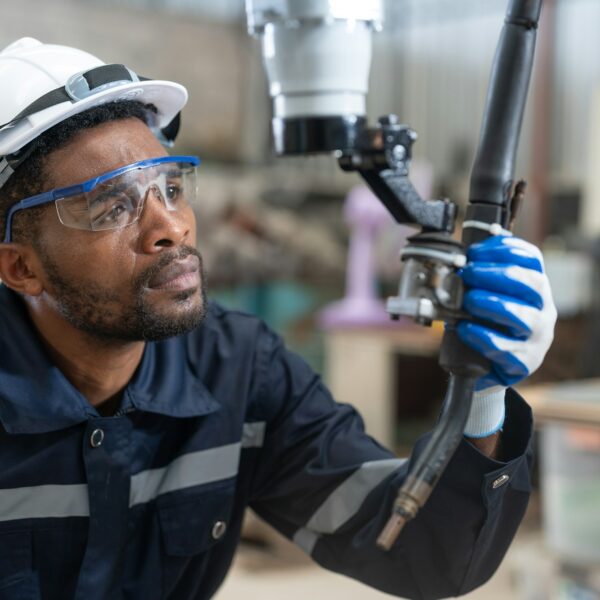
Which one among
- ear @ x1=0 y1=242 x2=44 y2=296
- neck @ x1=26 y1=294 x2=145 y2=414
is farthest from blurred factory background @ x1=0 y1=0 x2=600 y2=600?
ear @ x1=0 y1=242 x2=44 y2=296

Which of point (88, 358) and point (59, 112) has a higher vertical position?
point (59, 112)

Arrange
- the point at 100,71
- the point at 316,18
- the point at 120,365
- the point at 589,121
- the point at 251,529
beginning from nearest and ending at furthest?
the point at 316,18
the point at 100,71
the point at 120,365
the point at 251,529
the point at 589,121

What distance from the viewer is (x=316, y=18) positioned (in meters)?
1.04

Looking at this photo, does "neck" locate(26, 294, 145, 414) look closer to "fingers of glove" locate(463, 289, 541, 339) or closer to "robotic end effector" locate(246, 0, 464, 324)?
"robotic end effector" locate(246, 0, 464, 324)

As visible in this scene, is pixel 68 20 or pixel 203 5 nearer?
pixel 68 20

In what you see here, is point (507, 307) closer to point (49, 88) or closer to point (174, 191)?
point (174, 191)

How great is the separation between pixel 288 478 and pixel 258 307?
3.70 metres

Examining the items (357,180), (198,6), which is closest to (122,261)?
(198,6)

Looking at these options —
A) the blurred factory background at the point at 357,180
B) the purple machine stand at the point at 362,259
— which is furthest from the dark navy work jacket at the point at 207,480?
the purple machine stand at the point at 362,259

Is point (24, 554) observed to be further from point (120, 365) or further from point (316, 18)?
point (316, 18)

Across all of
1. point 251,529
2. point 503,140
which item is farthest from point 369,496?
point 251,529

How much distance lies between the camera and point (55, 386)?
4.31 ft

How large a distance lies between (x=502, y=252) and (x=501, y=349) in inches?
4.1

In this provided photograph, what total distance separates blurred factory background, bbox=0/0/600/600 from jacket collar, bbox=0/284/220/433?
1.90 m
